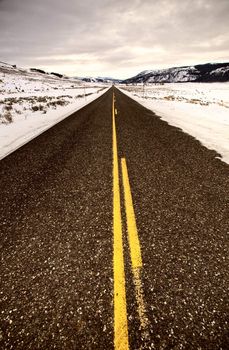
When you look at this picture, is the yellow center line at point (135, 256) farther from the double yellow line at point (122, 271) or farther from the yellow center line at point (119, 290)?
the yellow center line at point (119, 290)

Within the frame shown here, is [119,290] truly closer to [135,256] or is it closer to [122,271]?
[122,271]

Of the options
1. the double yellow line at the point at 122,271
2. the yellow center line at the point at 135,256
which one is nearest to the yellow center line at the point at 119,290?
the double yellow line at the point at 122,271

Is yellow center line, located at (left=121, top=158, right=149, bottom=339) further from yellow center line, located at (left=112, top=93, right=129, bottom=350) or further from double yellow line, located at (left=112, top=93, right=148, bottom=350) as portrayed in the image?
yellow center line, located at (left=112, top=93, right=129, bottom=350)

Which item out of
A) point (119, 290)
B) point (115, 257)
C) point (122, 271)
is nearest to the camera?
point (119, 290)

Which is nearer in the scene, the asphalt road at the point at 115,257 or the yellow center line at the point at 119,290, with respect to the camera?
the yellow center line at the point at 119,290

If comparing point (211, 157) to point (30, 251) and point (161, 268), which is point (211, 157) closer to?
point (161, 268)

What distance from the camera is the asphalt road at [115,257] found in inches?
88.9

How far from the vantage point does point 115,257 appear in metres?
3.12

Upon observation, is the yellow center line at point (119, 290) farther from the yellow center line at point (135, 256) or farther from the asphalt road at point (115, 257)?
the yellow center line at point (135, 256)

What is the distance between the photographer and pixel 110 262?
3.05m

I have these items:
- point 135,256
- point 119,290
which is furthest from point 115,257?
point 119,290

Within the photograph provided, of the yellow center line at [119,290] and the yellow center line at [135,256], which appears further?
the yellow center line at [135,256]

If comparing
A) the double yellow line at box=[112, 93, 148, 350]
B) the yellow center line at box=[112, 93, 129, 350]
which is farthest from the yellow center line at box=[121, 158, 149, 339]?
the yellow center line at box=[112, 93, 129, 350]

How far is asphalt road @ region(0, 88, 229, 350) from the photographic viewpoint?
226 cm
